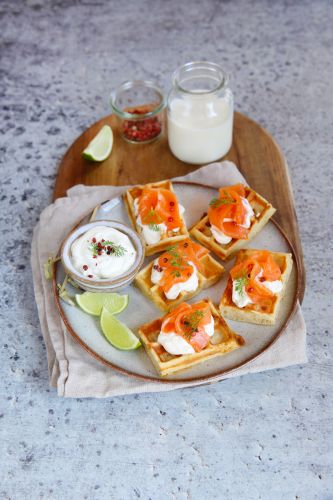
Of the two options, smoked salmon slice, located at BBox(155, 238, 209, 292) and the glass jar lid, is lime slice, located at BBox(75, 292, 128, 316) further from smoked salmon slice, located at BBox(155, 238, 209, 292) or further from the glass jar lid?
the glass jar lid

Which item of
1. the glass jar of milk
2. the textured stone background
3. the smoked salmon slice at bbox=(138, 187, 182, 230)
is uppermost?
the glass jar of milk

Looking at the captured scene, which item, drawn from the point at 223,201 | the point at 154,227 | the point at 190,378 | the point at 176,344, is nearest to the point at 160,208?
the point at 154,227

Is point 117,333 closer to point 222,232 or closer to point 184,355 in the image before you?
point 184,355

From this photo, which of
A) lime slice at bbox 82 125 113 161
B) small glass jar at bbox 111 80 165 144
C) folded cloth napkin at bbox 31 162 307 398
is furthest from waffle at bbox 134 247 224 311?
small glass jar at bbox 111 80 165 144

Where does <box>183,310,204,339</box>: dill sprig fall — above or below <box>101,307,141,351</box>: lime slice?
above

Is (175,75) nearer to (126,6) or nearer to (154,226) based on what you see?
(154,226)

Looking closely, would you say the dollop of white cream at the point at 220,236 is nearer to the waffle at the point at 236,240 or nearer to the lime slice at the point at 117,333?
the waffle at the point at 236,240
